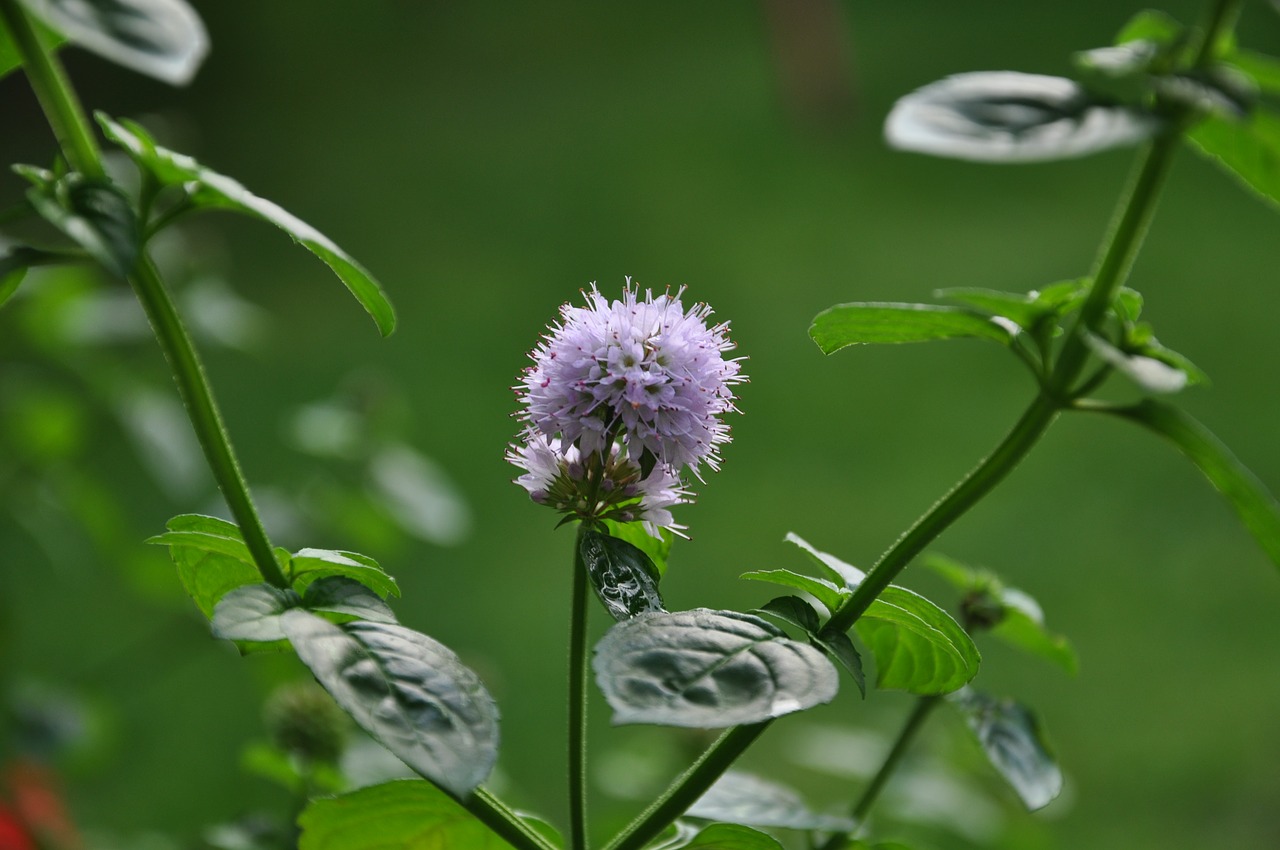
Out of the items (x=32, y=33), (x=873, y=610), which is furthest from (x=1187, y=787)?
(x=32, y=33)

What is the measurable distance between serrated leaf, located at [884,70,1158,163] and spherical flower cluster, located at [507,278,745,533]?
16cm

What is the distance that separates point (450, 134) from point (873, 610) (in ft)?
13.2

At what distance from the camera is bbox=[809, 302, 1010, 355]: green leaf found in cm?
42

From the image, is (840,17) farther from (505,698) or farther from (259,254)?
(505,698)

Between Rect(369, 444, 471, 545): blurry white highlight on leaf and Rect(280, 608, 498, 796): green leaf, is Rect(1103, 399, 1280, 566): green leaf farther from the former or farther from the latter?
Rect(369, 444, 471, 545): blurry white highlight on leaf

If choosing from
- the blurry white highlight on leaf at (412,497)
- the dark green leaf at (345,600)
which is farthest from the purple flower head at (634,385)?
the blurry white highlight on leaf at (412,497)

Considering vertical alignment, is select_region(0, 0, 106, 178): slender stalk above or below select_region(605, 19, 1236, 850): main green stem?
above

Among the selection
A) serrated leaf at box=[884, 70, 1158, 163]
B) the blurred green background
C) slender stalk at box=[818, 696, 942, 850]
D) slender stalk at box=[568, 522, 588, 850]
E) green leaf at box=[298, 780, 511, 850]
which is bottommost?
the blurred green background

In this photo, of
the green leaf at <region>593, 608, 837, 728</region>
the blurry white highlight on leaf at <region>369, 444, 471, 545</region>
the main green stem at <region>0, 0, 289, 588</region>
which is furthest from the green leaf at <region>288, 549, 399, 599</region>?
the blurry white highlight on leaf at <region>369, 444, 471, 545</region>

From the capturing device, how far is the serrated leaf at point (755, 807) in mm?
526

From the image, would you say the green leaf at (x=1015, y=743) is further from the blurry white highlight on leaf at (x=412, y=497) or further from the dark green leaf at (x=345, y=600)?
the blurry white highlight on leaf at (x=412, y=497)

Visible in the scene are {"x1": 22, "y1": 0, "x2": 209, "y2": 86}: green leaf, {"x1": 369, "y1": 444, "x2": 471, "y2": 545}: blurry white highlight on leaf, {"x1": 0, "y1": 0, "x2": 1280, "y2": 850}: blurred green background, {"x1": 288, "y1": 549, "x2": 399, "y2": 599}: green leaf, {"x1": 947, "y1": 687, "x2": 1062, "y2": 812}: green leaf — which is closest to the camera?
{"x1": 22, "y1": 0, "x2": 209, "y2": 86}: green leaf

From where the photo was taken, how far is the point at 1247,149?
0.41 metres

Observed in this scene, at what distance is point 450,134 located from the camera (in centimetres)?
426
